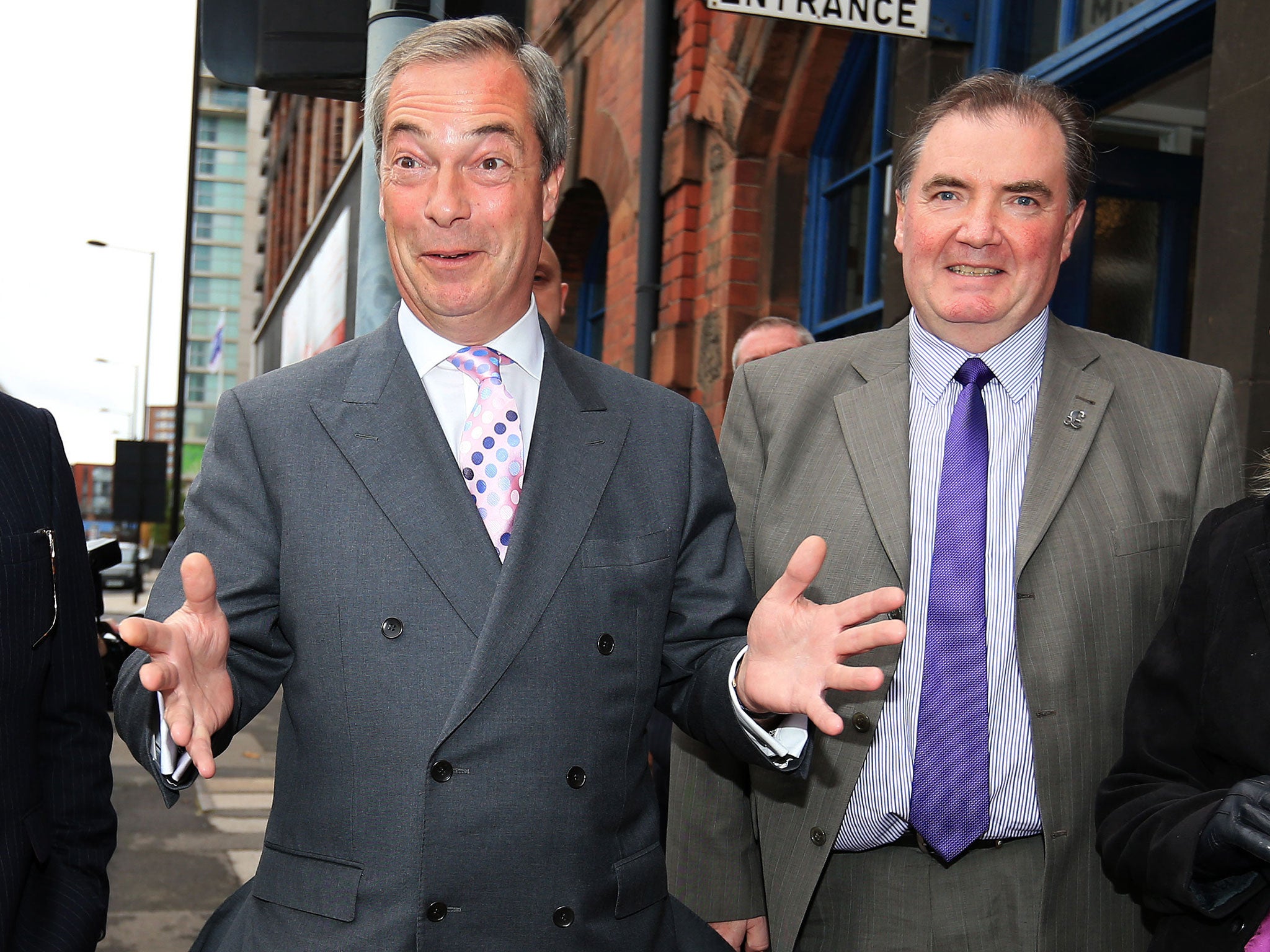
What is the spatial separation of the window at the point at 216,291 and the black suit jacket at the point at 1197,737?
144 metres

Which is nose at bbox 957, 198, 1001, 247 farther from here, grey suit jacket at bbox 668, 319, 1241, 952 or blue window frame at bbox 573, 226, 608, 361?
blue window frame at bbox 573, 226, 608, 361

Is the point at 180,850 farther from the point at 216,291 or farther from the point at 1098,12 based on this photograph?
the point at 216,291

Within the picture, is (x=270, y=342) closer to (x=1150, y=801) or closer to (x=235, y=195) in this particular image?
(x=1150, y=801)

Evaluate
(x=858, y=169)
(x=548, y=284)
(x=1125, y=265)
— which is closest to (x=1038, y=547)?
(x=548, y=284)

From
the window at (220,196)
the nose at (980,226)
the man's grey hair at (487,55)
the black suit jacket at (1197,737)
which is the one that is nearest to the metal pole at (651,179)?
the nose at (980,226)

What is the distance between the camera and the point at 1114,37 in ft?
15.0

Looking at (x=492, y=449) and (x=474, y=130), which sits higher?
(x=474, y=130)

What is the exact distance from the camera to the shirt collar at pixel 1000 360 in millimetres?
2598

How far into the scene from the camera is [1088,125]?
2.64 m

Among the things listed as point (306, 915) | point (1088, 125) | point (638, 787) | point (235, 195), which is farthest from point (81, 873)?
point (235, 195)

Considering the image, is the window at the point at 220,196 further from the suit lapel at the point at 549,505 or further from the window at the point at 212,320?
the suit lapel at the point at 549,505

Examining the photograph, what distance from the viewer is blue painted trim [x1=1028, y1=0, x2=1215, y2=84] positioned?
4.23 meters

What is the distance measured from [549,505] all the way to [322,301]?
14.7 metres

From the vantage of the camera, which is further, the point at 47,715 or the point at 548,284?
the point at 548,284
